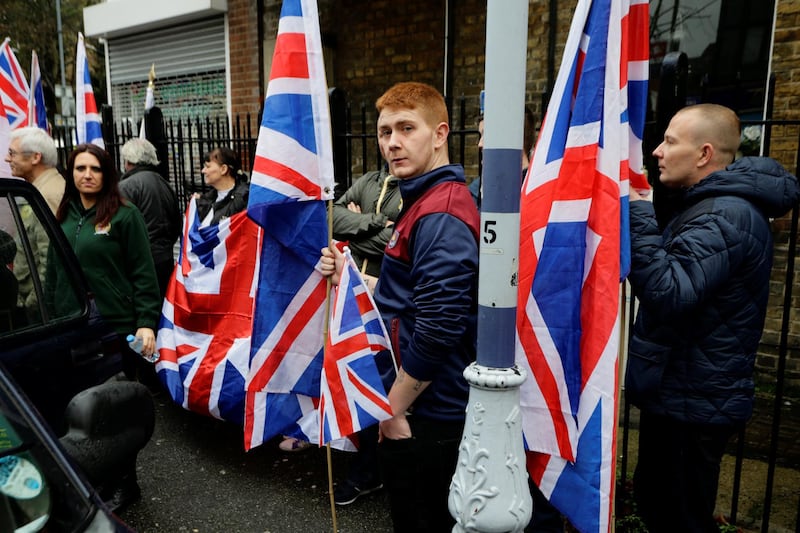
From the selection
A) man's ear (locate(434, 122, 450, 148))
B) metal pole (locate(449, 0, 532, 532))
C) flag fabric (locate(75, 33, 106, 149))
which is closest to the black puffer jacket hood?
metal pole (locate(449, 0, 532, 532))

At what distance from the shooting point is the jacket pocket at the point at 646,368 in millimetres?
2492

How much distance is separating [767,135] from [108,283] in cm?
365

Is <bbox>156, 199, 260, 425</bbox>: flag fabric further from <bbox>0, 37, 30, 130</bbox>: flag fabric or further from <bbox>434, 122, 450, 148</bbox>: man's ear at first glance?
<bbox>0, 37, 30, 130</bbox>: flag fabric

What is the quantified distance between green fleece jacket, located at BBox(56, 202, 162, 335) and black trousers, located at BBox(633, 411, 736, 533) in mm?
3008

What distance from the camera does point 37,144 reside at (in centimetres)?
489

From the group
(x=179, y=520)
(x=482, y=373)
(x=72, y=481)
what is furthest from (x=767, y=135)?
(x=179, y=520)

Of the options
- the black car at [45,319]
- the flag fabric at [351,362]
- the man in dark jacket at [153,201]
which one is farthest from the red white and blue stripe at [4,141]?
the flag fabric at [351,362]

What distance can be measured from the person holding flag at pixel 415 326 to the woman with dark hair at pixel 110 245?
2.14 m

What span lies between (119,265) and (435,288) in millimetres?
2570

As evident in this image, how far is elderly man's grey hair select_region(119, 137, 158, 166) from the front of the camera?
5.70m

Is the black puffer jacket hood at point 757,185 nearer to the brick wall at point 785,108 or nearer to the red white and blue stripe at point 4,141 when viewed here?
the brick wall at point 785,108

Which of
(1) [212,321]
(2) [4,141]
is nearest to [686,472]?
(1) [212,321]

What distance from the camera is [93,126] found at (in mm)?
6297

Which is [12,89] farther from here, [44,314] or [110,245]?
[44,314]
